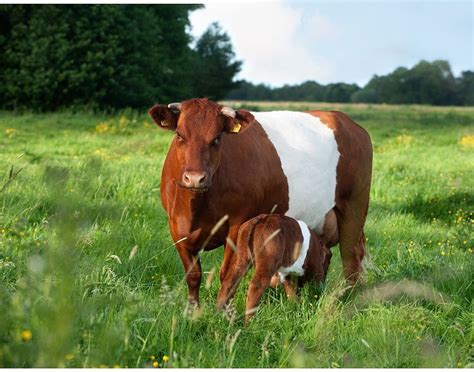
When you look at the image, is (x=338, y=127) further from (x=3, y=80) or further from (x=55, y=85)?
(x=3, y=80)

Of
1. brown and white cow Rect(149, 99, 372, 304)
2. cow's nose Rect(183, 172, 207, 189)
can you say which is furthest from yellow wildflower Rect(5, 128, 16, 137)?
cow's nose Rect(183, 172, 207, 189)

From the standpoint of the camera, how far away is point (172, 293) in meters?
3.22

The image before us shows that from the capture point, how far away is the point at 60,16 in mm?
29484

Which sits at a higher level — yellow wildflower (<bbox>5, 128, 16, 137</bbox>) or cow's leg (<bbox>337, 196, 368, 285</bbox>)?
cow's leg (<bbox>337, 196, 368, 285</bbox>)

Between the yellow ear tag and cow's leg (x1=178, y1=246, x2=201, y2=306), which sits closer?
the yellow ear tag

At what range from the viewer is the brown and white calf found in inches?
179

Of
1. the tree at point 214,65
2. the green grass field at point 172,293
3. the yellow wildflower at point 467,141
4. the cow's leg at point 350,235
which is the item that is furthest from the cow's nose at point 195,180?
the tree at point 214,65

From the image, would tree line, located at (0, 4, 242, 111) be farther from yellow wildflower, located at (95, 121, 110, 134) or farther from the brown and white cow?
the brown and white cow

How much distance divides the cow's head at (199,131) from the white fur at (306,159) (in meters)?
0.85

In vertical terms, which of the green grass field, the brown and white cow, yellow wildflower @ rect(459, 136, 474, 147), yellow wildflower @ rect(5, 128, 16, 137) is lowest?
yellow wildflower @ rect(5, 128, 16, 137)

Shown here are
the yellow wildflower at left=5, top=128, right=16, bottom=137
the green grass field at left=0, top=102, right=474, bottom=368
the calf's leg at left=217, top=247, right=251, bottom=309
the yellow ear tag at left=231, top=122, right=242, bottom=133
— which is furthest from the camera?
the yellow wildflower at left=5, top=128, right=16, bottom=137

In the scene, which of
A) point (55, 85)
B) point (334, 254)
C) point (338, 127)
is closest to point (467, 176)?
point (334, 254)

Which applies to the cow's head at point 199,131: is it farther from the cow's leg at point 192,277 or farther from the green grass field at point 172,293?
the cow's leg at point 192,277

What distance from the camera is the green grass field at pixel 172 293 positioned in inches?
109
